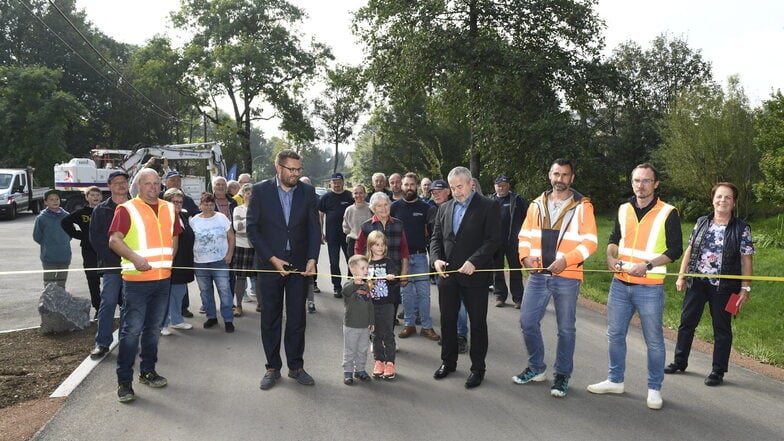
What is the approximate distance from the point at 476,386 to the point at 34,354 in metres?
4.74

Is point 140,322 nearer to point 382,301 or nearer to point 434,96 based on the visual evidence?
point 382,301

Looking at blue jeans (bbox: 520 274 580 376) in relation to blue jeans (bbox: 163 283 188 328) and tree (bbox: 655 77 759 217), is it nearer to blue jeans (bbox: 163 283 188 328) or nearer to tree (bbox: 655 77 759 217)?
blue jeans (bbox: 163 283 188 328)

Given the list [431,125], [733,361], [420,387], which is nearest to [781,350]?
[733,361]

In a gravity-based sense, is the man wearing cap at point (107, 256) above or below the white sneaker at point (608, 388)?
above

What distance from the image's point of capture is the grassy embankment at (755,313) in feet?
22.0

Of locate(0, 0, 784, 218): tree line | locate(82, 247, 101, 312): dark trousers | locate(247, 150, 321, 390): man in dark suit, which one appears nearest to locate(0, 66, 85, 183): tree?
locate(0, 0, 784, 218): tree line

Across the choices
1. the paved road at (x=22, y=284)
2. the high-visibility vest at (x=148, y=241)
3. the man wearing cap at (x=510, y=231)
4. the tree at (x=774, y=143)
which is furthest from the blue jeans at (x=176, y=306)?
the tree at (x=774, y=143)

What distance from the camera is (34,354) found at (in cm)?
621

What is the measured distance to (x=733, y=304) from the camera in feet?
17.8

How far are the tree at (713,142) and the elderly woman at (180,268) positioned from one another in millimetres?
23103

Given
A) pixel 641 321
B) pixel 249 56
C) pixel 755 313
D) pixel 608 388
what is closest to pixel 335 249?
pixel 608 388

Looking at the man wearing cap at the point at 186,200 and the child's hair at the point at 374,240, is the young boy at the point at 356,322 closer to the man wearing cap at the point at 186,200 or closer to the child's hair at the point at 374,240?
the child's hair at the point at 374,240

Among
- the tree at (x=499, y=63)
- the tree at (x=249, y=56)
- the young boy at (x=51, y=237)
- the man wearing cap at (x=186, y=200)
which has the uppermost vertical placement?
the tree at (x=249, y=56)

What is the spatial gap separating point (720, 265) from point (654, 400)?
161 centimetres
